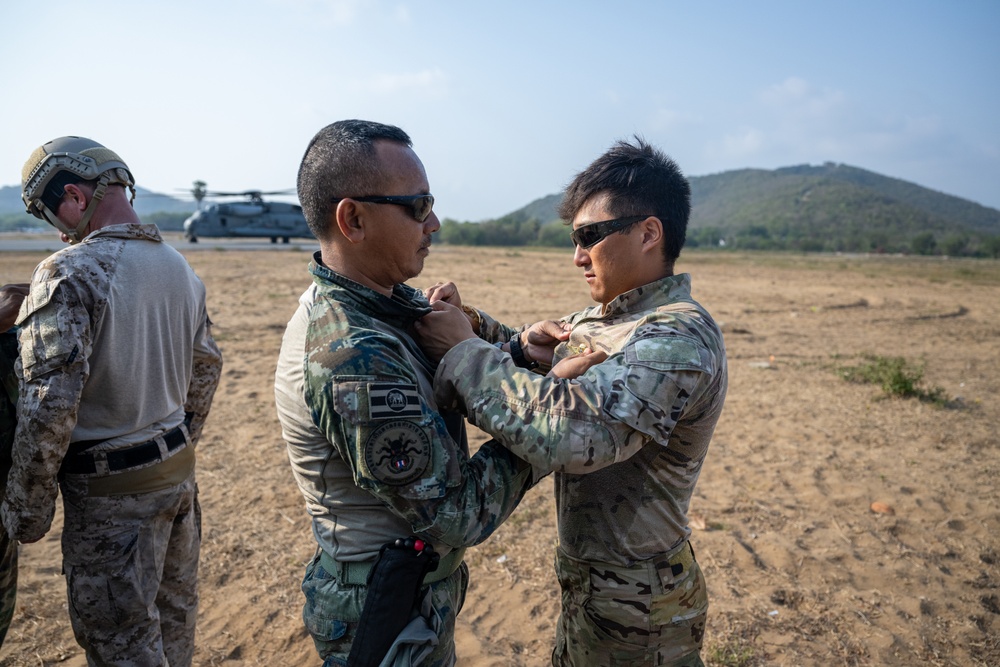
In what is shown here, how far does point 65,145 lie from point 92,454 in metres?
1.30

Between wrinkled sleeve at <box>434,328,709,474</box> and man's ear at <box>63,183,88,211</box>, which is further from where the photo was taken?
man's ear at <box>63,183,88,211</box>

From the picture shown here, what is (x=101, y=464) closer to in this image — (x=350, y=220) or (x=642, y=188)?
(x=350, y=220)

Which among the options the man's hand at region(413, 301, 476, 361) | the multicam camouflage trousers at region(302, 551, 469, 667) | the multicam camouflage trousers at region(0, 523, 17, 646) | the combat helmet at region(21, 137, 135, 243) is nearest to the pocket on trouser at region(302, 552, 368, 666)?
the multicam camouflage trousers at region(302, 551, 469, 667)

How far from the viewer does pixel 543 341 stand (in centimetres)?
248

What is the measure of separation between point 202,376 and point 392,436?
6.86 feet

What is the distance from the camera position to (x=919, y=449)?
6.68m

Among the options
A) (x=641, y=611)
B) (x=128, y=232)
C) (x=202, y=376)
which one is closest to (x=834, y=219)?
(x=202, y=376)

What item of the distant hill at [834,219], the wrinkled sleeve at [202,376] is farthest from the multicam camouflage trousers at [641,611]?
the distant hill at [834,219]

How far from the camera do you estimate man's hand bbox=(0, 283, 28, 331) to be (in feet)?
8.91

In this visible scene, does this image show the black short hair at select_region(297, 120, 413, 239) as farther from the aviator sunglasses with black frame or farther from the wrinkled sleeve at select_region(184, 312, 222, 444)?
the wrinkled sleeve at select_region(184, 312, 222, 444)

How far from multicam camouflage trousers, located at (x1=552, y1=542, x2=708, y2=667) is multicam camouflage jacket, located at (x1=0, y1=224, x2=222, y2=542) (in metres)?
1.90

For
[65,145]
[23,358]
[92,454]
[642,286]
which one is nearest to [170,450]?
[92,454]

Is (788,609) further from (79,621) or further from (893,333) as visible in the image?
(893,333)

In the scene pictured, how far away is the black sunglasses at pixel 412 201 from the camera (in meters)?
1.87
